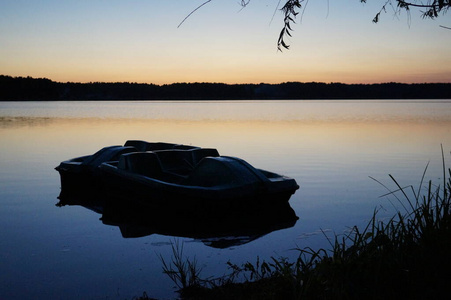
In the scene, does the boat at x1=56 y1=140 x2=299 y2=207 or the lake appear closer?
the lake

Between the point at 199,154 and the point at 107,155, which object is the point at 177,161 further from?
the point at 107,155

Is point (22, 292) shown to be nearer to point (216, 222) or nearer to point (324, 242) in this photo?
point (216, 222)

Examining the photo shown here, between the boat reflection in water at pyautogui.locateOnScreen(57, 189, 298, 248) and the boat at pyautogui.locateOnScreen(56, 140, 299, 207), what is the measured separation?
0.70 ft

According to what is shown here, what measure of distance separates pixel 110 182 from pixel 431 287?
10.4 metres

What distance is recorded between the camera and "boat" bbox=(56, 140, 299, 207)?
1024 centimetres

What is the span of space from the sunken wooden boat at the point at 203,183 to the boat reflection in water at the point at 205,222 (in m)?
0.23

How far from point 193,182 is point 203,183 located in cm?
33

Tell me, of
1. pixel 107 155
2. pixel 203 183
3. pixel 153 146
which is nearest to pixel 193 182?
pixel 203 183

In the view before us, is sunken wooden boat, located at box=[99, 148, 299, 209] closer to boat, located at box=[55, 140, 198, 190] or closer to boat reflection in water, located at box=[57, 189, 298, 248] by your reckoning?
boat reflection in water, located at box=[57, 189, 298, 248]

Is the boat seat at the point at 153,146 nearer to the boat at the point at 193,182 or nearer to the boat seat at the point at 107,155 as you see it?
the boat seat at the point at 107,155

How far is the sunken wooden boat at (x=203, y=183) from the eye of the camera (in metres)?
10.2

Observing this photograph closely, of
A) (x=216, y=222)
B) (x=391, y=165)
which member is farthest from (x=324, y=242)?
(x=391, y=165)

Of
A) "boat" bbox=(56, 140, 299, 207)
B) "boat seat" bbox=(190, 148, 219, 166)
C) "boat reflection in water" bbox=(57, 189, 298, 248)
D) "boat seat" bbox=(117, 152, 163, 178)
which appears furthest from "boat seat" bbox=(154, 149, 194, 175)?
"boat reflection in water" bbox=(57, 189, 298, 248)

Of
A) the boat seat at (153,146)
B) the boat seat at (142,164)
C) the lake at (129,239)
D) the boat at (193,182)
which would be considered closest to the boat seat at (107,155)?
the boat at (193,182)
